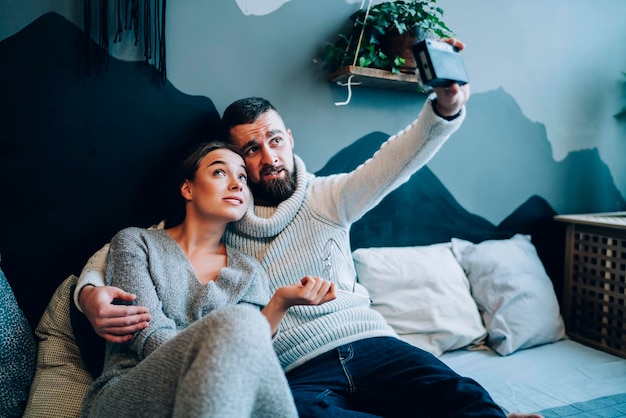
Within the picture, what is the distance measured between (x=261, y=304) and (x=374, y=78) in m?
0.91

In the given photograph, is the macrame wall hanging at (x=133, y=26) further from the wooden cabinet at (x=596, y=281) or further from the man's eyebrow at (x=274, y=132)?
the wooden cabinet at (x=596, y=281)

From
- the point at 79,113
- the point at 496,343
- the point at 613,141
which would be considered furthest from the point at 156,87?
the point at 613,141

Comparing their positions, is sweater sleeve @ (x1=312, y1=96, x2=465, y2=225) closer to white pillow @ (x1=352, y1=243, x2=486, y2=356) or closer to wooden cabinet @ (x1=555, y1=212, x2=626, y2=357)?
white pillow @ (x1=352, y1=243, x2=486, y2=356)

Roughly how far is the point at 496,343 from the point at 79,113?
1649 millimetres

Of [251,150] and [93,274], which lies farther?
[251,150]

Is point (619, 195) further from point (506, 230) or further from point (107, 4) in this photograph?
point (107, 4)

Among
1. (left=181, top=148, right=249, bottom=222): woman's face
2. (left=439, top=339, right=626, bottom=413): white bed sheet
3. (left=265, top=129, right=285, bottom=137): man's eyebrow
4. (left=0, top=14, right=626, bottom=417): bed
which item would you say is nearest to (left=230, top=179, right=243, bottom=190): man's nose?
(left=181, top=148, right=249, bottom=222): woman's face

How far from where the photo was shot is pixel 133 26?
1460 millimetres

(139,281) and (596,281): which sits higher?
(139,281)

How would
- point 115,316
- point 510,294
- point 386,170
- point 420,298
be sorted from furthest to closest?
1. point 510,294
2. point 420,298
3. point 386,170
4. point 115,316

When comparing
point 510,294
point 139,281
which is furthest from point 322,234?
point 510,294

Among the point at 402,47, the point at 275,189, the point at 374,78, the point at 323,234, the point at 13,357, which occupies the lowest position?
the point at 13,357

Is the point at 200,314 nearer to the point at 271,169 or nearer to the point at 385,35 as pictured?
the point at 271,169

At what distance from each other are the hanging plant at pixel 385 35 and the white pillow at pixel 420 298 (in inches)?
27.2
